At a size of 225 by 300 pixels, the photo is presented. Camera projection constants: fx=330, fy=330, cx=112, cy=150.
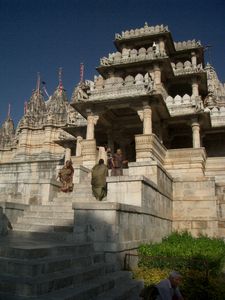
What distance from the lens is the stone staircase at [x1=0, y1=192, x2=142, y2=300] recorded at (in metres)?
5.80

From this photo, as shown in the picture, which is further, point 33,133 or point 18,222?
point 33,133

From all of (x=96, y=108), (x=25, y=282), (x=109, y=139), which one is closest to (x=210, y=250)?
(x=25, y=282)

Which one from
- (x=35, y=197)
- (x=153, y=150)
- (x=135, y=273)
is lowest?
(x=135, y=273)

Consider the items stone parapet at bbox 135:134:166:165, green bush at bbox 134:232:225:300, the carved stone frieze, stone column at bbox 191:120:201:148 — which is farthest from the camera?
the carved stone frieze

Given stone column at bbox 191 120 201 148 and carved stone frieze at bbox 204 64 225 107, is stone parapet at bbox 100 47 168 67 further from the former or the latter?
carved stone frieze at bbox 204 64 225 107

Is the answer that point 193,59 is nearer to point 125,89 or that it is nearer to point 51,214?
point 125,89

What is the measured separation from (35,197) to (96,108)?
27.9 ft

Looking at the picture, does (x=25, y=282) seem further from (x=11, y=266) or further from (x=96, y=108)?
(x=96, y=108)

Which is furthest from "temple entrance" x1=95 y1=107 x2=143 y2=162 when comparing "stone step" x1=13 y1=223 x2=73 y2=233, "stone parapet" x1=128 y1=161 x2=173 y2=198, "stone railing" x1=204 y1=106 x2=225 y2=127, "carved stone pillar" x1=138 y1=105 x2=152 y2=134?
"stone step" x1=13 y1=223 x2=73 y2=233

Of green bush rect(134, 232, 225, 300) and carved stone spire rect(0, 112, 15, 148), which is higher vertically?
carved stone spire rect(0, 112, 15, 148)

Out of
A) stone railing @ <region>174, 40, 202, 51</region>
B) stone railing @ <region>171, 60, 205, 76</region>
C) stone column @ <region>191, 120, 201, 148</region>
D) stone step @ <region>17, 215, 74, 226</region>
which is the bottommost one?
stone step @ <region>17, 215, 74, 226</region>

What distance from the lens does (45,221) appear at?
1052 cm

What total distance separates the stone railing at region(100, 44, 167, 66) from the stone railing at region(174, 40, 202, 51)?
12.8ft

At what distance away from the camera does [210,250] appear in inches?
423
